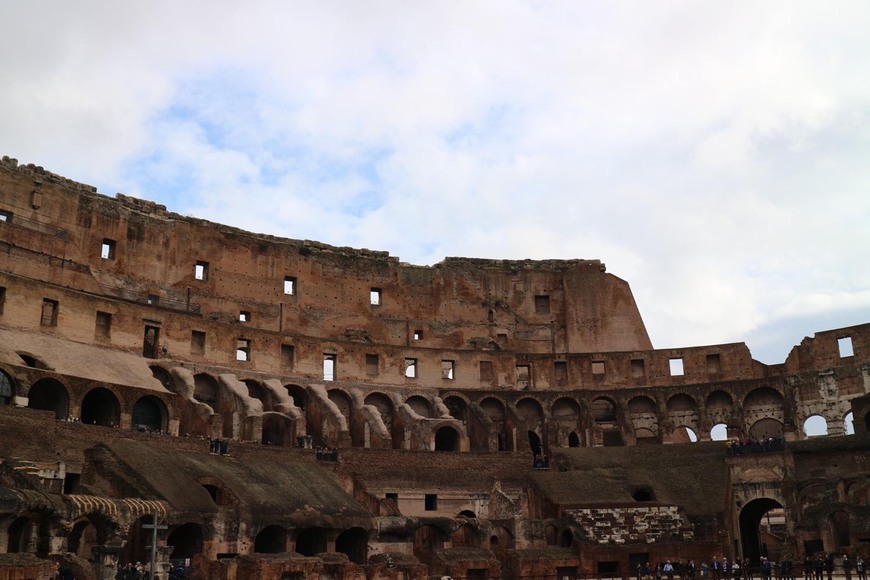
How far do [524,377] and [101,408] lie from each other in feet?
85.6

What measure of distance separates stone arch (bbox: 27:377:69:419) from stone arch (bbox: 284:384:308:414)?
45.4ft

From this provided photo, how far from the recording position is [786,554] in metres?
38.9

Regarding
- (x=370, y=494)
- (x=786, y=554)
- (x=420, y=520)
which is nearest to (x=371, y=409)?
(x=370, y=494)

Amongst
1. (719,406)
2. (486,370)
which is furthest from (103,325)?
(719,406)

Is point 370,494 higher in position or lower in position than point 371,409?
lower

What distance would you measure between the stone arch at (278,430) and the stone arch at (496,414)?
12.8 meters

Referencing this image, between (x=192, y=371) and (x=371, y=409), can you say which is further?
(x=371, y=409)

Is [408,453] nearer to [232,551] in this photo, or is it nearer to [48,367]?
[232,551]

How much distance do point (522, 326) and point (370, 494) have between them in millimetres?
24527

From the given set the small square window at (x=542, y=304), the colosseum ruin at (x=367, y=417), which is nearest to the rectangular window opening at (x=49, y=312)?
the colosseum ruin at (x=367, y=417)

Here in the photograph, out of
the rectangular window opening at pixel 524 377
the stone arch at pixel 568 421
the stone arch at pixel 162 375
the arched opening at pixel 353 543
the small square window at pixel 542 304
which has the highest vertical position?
the small square window at pixel 542 304

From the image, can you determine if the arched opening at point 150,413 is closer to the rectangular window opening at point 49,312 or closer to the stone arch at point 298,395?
the rectangular window opening at point 49,312

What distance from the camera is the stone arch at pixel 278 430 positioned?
139 feet

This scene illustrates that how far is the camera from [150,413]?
3859 centimetres
